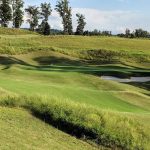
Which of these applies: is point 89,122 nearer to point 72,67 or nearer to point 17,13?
point 72,67

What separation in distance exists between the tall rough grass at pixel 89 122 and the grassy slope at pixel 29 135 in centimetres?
71

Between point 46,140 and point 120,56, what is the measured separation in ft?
186

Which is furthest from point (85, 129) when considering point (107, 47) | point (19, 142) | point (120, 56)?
point (107, 47)

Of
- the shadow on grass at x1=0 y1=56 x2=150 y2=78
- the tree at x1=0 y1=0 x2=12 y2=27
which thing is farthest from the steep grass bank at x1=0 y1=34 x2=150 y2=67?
the tree at x1=0 y1=0 x2=12 y2=27

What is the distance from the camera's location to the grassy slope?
521 inches

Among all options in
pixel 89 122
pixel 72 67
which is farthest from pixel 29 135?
pixel 72 67

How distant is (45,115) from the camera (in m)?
17.1

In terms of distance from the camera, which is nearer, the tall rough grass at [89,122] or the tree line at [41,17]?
Result: the tall rough grass at [89,122]

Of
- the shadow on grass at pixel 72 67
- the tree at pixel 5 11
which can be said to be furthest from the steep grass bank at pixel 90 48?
the tree at pixel 5 11

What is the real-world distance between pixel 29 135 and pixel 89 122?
3074 millimetres

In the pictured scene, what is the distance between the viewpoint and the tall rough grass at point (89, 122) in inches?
634

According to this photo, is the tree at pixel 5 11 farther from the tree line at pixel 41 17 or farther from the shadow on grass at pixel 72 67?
the shadow on grass at pixel 72 67

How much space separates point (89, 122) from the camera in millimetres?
16734

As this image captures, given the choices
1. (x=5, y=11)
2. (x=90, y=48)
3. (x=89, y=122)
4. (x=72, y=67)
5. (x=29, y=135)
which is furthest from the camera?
(x=5, y=11)
